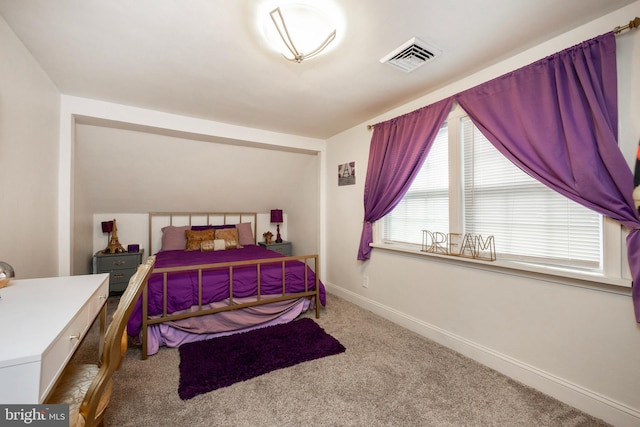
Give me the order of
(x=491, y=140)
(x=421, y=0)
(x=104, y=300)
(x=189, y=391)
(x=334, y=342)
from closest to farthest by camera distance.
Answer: (x=421, y=0), (x=104, y=300), (x=189, y=391), (x=491, y=140), (x=334, y=342)

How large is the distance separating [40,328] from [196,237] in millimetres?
3261

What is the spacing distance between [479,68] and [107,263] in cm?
465

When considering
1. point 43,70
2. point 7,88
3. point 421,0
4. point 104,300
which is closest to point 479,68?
point 421,0

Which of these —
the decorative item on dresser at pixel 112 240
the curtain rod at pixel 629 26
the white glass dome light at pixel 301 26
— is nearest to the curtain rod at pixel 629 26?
the curtain rod at pixel 629 26

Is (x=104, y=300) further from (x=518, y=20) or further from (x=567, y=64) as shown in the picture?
(x=567, y=64)

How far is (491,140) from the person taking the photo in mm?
1917

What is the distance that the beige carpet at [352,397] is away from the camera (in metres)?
1.47

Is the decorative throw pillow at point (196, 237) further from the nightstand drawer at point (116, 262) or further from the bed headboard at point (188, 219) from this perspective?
the nightstand drawer at point (116, 262)

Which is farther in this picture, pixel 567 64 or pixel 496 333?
pixel 496 333

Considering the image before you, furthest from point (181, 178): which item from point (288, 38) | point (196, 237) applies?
point (288, 38)

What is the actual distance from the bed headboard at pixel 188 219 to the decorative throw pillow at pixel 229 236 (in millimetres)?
437

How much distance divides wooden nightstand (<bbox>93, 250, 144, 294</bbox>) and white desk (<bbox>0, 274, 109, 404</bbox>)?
244 centimetres

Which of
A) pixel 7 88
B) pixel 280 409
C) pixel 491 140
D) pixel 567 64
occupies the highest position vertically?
pixel 567 64

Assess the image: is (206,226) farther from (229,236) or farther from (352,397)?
(352,397)
